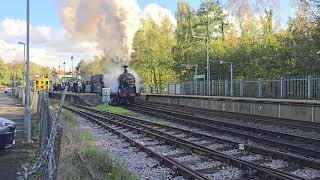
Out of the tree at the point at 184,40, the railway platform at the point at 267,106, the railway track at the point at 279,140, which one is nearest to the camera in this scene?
the railway track at the point at 279,140

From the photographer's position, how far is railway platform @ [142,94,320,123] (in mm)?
23266

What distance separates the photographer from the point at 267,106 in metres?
27.2

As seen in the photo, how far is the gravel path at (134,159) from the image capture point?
10.6 metres

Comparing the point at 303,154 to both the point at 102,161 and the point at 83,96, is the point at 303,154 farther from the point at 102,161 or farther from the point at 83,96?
the point at 83,96

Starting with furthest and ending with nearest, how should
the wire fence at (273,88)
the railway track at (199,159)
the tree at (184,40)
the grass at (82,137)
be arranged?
the tree at (184,40), the wire fence at (273,88), the grass at (82,137), the railway track at (199,159)

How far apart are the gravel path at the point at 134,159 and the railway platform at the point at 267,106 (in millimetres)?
10337

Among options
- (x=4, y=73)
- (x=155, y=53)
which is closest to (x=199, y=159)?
(x=155, y=53)

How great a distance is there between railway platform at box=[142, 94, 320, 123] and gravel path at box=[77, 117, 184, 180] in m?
10.3

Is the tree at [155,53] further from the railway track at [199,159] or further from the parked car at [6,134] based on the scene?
the parked car at [6,134]

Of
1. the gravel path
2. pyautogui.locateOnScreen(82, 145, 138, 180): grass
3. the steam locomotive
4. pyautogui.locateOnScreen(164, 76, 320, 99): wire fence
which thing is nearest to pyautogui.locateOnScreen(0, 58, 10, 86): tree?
the steam locomotive

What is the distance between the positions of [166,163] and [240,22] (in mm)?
55395

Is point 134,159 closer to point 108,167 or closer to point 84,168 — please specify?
point 108,167

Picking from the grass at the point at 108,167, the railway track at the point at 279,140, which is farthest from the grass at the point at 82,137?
the railway track at the point at 279,140

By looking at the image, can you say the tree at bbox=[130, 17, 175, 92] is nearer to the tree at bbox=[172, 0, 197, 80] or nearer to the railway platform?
the tree at bbox=[172, 0, 197, 80]
